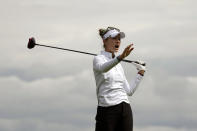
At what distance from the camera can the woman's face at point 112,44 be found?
9.46 meters

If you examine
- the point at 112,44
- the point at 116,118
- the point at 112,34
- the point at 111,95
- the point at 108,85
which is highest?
the point at 112,34

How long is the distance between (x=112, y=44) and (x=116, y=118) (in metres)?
1.17

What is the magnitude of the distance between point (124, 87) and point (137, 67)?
1.90 feet

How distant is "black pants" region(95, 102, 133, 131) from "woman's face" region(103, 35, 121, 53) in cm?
88

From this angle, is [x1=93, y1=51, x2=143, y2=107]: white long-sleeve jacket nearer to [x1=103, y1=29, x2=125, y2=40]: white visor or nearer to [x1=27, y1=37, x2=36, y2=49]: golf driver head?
[x1=103, y1=29, x2=125, y2=40]: white visor

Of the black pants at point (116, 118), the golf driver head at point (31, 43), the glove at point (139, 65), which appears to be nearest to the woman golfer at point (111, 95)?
the black pants at point (116, 118)

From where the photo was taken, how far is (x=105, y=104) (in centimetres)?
921

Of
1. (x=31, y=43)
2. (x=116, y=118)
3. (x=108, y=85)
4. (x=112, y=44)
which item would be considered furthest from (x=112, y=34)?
(x=31, y=43)

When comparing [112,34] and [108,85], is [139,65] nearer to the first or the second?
[112,34]

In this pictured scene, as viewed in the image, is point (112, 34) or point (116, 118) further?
point (112, 34)

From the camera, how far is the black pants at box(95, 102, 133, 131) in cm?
923

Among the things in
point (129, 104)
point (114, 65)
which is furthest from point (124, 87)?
point (114, 65)

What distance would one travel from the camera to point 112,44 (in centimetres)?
948

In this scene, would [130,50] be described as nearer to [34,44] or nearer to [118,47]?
[118,47]
